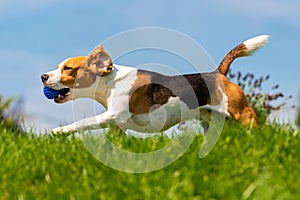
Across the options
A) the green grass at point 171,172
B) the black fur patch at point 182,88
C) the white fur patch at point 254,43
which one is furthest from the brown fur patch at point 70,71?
the white fur patch at point 254,43

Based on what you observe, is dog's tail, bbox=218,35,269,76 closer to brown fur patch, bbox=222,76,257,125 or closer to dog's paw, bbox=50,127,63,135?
brown fur patch, bbox=222,76,257,125

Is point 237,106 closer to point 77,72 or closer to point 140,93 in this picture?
point 140,93

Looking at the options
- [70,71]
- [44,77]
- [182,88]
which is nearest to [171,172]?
[182,88]

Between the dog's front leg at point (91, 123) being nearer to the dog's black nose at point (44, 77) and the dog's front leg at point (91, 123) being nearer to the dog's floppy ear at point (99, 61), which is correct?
the dog's floppy ear at point (99, 61)

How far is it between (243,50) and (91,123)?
Result: 284 centimetres

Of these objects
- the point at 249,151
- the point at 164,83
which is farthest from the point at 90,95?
the point at 249,151

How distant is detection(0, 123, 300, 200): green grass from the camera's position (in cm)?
495

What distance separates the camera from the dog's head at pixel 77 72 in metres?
8.17

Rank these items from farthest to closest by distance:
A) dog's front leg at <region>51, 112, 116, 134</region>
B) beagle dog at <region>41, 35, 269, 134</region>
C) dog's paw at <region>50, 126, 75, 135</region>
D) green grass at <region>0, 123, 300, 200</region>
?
beagle dog at <region>41, 35, 269, 134</region>, dog's front leg at <region>51, 112, 116, 134</region>, dog's paw at <region>50, 126, 75, 135</region>, green grass at <region>0, 123, 300, 200</region>

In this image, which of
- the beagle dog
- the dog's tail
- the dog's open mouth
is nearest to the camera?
the beagle dog

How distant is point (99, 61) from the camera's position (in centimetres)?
822

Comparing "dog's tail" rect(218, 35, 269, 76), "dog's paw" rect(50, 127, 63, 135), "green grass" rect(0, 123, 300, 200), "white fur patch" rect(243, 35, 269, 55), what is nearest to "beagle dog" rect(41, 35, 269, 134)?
"dog's tail" rect(218, 35, 269, 76)

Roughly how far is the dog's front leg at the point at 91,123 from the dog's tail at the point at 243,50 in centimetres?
206

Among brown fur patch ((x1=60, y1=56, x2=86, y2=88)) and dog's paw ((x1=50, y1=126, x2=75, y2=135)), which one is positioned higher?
brown fur patch ((x1=60, y1=56, x2=86, y2=88))
